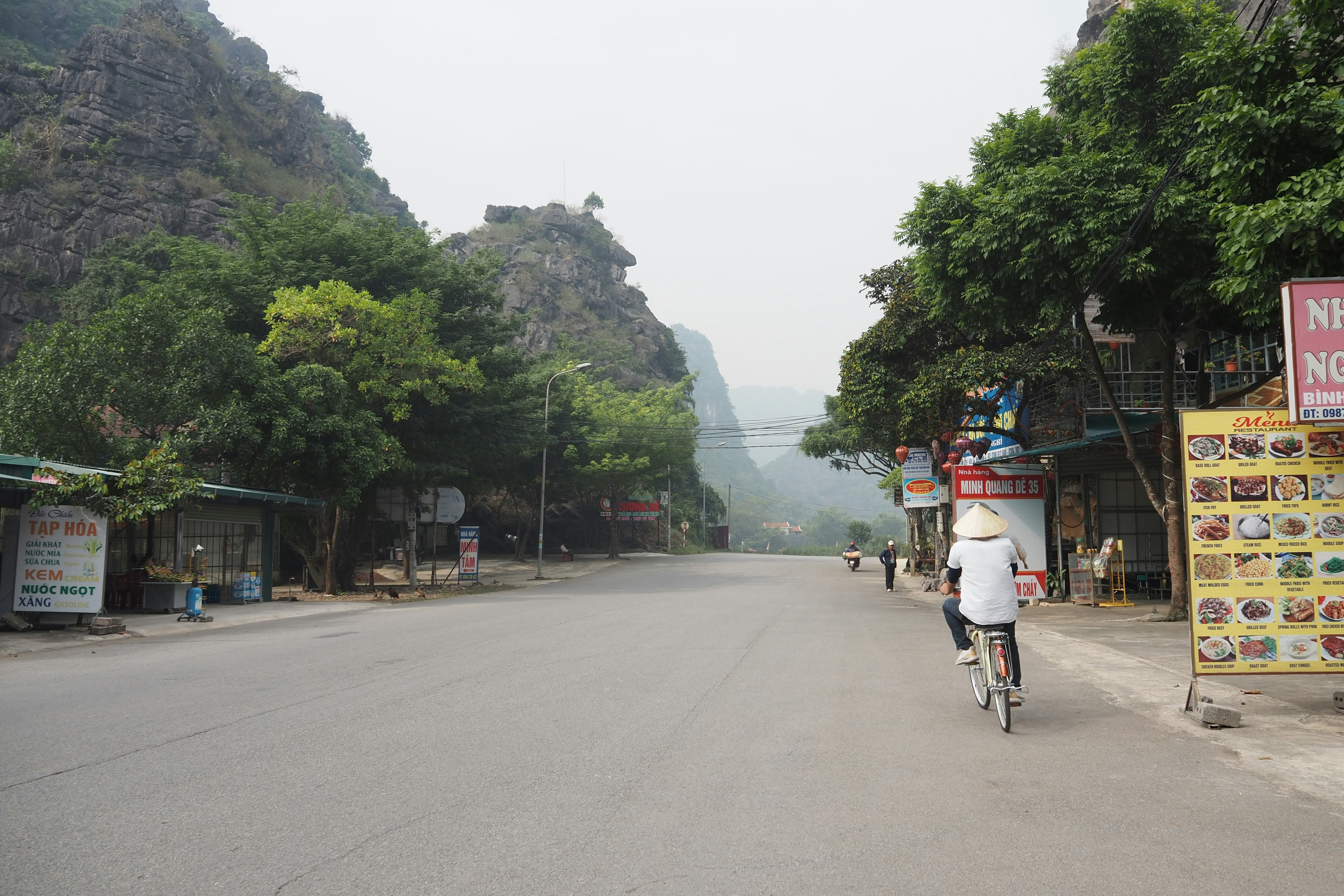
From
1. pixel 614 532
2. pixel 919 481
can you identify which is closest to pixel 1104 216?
pixel 919 481

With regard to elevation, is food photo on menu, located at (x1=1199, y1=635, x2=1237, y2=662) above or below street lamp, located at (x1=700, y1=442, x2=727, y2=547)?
below

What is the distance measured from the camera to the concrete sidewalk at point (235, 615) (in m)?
14.1

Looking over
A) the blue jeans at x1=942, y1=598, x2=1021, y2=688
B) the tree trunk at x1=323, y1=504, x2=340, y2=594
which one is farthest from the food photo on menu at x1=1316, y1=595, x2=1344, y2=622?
the tree trunk at x1=323, y1=504, x2=340, y2=594

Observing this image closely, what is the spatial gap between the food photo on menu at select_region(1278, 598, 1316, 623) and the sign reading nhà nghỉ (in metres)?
16.9

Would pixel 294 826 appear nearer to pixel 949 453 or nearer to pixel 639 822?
pixel 639 822

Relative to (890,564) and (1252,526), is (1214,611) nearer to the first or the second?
(1252,526)

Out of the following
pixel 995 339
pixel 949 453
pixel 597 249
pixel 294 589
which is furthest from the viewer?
pixel 597 249

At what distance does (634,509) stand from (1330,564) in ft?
200

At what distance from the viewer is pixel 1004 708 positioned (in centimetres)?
716

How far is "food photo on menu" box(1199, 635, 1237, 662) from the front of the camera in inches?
308

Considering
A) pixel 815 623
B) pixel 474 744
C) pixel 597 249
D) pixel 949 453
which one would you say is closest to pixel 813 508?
pixel 597 249

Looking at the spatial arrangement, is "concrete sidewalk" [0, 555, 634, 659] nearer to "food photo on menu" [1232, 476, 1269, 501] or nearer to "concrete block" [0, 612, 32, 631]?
"concrete block" [0, 612, 32, 631]

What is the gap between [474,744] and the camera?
6.52m

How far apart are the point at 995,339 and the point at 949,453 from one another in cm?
487
